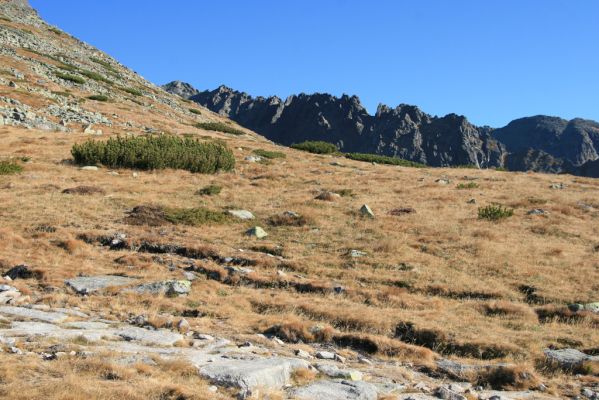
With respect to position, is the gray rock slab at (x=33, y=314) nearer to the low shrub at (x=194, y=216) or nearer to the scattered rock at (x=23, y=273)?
the scattered rock at (x=23, y=273)

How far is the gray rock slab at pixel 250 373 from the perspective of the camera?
693 centimetres

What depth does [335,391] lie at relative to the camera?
24.2 feet

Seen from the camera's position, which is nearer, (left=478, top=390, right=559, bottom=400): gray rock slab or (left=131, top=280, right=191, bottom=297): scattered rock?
(left=478, top=390, right=559, bottom=400): gray rock slab

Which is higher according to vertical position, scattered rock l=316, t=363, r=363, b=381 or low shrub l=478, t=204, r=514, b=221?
low shrub l=478, t=204, r=514, b=221

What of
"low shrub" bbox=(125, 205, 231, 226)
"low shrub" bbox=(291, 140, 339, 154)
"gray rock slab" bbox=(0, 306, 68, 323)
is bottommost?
"gray rock slab" bbox=(0, 306, 68, 323)

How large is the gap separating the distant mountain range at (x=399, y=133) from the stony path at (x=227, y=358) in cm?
9357

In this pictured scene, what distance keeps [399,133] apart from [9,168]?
10665cm

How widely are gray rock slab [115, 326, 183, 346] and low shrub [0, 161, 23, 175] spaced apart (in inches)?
855

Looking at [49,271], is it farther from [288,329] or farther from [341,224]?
[341,224]

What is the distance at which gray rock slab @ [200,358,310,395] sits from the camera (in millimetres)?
6930

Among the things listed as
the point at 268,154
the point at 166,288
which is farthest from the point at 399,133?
the point at 166,288

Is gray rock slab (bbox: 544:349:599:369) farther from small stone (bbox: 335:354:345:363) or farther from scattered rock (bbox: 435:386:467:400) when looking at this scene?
small stone (bbox: 335:354:345:363)

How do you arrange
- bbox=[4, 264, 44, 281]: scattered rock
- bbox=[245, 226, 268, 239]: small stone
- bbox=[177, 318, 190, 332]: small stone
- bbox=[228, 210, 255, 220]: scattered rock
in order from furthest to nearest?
1. bbox=[228, 210, 255, 220]: scattered rock
2. bbox=[245, 226, 268, 239]: small stone
3. bbox=[4, 264, 44, 281]: scattered rock
4. bbox=[177, 318, 190, 332]: small stone

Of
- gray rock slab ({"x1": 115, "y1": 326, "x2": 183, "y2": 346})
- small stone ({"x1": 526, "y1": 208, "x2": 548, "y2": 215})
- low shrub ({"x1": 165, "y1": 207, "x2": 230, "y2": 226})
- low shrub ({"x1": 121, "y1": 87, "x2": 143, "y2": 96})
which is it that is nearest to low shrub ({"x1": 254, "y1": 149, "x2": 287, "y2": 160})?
low shrub ({"x1": 165, "y1": 207, "x2": 230, "y2": 226})
